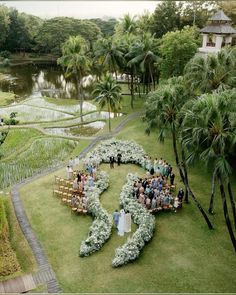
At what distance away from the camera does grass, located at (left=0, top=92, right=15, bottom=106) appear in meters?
53.2

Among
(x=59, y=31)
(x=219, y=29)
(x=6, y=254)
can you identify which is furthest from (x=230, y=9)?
(x=6, y=254)

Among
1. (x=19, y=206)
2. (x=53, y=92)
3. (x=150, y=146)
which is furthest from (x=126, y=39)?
(x=19, y=206)

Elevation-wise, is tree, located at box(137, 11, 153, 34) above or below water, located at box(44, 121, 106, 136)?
above

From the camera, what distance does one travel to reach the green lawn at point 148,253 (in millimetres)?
18125

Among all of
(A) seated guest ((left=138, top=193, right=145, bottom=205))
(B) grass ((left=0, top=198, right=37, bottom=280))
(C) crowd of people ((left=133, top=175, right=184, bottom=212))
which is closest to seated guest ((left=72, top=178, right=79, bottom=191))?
(C) crowd of people ((left=133, top=175, right=184, bottom=212))

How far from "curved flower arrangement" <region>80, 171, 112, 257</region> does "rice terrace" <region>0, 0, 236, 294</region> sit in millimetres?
78

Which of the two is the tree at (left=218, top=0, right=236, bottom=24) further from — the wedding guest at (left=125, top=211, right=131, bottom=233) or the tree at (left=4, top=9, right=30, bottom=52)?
the tree at (left=4, top=9, right=30, bottom=52)

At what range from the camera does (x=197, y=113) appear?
18734 mm

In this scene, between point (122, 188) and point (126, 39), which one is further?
point (126, 39)

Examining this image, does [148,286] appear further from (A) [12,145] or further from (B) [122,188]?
(A) [12,145]

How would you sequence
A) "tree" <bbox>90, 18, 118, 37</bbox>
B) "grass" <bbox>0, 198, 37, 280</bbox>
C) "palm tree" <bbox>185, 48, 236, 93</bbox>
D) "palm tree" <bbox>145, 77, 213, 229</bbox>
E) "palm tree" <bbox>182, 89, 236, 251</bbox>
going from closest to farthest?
"palm tree" <bbox>182, 89, 236, 251</bbox>
"grass" <bbox>0, 198, 37, 280</bbox>
"palm tree" <bbox>145, 77, 213, 229</bbox>
"palm tree" <bbox>185, 48, 236, 93</bbox>
"tree" <bbox>90, 18, 118, 37</bbox>

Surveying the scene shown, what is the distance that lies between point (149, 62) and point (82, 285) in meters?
35.0

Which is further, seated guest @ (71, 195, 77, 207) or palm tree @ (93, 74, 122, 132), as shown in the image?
palm tree @ (93, 74, 122, 132)

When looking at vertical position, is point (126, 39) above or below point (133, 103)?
above
